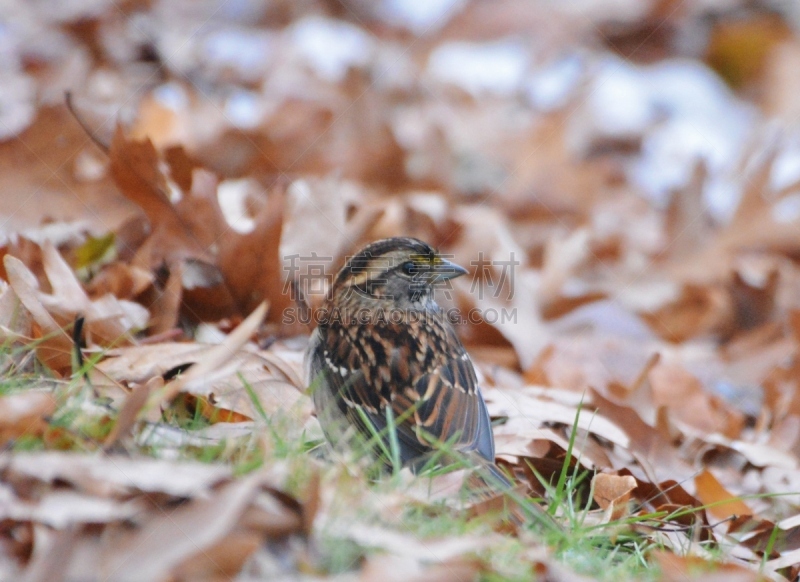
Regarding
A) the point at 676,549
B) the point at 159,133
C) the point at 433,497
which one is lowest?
the point at 676,549

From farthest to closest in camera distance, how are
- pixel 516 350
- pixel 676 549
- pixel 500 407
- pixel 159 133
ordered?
pixel 159 133
pixel 516 350
pixel 500 407
pixel 676 549

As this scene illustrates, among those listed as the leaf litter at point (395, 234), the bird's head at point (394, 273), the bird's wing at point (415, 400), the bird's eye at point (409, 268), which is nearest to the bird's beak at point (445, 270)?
the bird's head at point (394, 273)

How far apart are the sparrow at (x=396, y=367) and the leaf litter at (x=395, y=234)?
215 mm

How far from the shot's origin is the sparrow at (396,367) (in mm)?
3881

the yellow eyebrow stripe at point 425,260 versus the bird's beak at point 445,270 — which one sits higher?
the yellow eyebrow stripe at point 425,260

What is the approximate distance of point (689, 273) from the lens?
781 centimetres

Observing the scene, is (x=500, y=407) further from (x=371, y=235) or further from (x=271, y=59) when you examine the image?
(x=271, y=59)

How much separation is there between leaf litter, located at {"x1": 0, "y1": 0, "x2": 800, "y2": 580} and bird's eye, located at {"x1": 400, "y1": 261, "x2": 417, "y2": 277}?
0.68m

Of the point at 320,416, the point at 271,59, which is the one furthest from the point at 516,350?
the point at 271,59

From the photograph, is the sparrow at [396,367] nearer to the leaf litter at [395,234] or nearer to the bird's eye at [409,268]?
the bird's eye at [409,268]

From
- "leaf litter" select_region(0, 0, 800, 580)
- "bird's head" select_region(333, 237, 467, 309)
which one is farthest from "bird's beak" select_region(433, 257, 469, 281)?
"leaf litter" select_region(0, 0, 800, 580)

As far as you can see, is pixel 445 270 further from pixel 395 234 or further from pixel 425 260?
pixel 395 234

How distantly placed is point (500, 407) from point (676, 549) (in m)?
1.32

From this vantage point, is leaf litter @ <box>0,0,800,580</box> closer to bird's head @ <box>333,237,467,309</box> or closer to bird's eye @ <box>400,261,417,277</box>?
bird's head @ <box>333,237,467,309</box>
